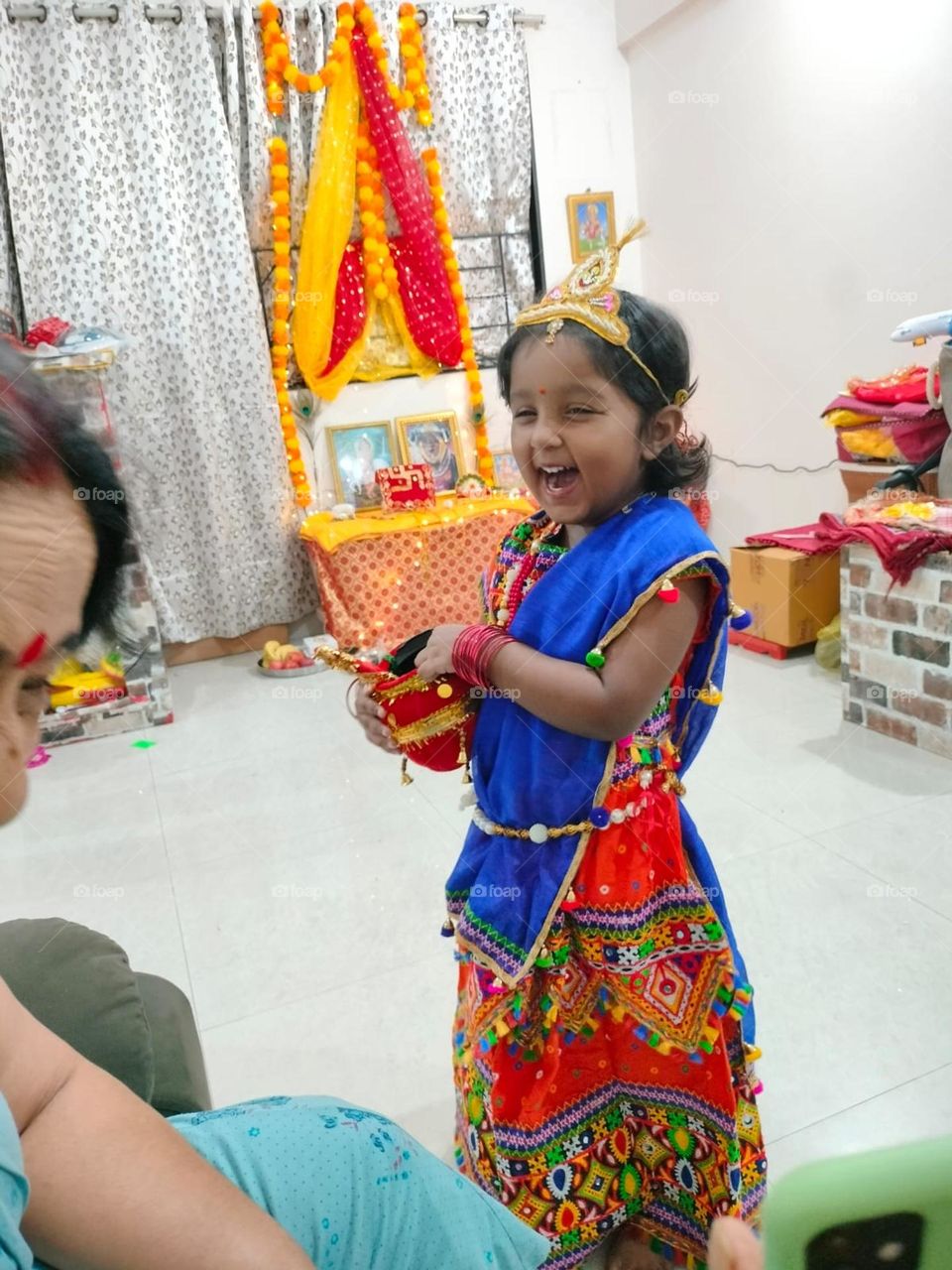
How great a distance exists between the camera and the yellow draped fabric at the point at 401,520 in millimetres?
3786

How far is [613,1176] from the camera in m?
1.22

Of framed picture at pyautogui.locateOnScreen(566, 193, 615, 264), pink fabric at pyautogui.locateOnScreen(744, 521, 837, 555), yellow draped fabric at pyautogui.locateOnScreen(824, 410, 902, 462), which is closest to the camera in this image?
yellow draped fabric at pyautogui.locateOnScreen(824, 410, 902, 462)

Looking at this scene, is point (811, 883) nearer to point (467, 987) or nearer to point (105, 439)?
point (467, 987)

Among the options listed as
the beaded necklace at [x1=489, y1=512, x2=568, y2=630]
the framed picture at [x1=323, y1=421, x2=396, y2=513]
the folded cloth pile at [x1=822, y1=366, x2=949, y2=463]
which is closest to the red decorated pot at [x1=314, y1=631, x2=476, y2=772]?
the beaded necklace at [x1=489, y1=512, x2=568, y2=630]

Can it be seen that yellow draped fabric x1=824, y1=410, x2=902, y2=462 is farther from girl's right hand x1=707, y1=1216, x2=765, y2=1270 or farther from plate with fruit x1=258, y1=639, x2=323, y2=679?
girl's right hand x1=707, y1=1216, x2=765, y2=1270

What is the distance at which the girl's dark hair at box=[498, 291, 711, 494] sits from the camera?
103 centimetres

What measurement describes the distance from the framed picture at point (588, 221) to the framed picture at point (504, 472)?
39.6 inches

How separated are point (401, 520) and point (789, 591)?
1.57 metres

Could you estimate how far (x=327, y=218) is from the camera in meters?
3.94

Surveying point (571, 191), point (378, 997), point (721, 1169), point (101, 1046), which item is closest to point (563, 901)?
point (721, 1169)

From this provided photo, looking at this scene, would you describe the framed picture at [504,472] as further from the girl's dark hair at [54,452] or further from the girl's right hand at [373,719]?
the girl's dark hair at [54,452]

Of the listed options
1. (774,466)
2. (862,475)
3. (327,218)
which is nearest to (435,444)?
(327,218)

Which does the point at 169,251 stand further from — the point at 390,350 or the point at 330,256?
the point at 390,350

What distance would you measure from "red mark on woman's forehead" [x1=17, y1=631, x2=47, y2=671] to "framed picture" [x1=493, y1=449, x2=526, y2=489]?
A: 159 inches
